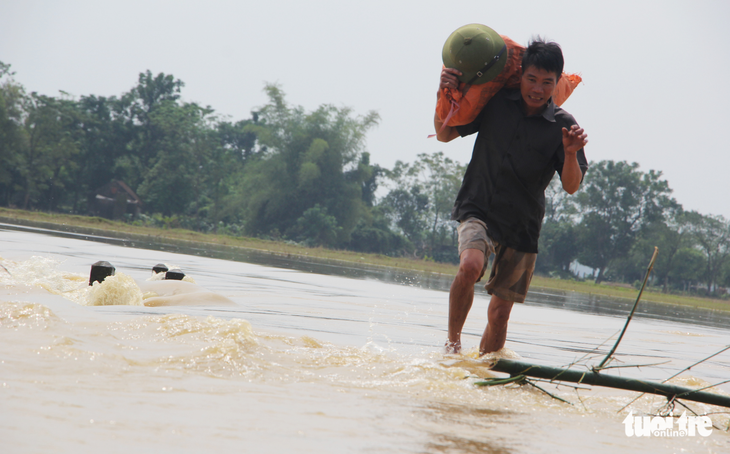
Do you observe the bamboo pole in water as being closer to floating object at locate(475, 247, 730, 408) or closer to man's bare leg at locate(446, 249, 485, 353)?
floating object at locate(475, 247, 730, 408)

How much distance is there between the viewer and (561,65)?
330 cm

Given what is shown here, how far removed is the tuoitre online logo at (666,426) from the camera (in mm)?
2279

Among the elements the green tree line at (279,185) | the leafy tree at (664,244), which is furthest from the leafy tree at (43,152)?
the leafy tree at (664,244)

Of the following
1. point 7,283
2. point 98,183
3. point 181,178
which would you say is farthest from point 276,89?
point 7,283

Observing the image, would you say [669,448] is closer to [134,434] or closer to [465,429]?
[465,429]

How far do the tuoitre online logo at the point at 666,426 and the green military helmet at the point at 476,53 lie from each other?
1.99 metres

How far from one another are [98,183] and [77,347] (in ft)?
175

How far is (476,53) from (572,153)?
0.79 meters

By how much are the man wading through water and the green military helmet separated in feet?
0.12

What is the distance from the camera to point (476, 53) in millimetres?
3350

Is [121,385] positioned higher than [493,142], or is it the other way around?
[493,142]

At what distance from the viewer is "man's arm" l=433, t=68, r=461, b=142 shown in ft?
11.3

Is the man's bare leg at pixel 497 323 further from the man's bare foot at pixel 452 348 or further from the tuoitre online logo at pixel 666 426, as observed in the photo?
the tuoitre online logo at pixel 666 426

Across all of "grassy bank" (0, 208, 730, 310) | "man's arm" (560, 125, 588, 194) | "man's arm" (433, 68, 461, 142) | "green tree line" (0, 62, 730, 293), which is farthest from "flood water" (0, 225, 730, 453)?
"green tree line" (0, 62, 730, 293)
